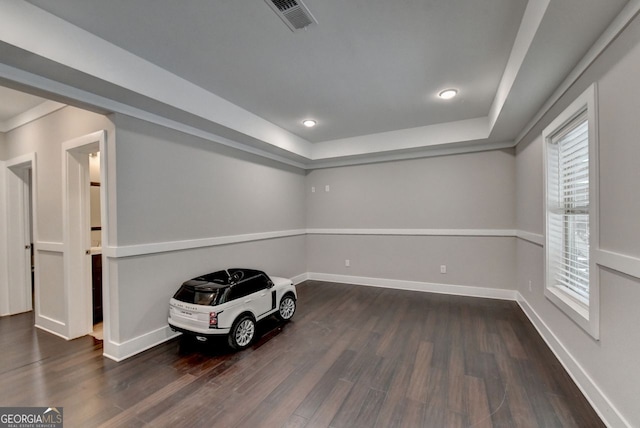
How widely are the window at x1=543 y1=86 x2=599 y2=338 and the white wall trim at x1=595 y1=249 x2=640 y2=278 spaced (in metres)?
0.09

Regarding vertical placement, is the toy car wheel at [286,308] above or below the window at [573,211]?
below

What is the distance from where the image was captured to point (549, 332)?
2.65 metres

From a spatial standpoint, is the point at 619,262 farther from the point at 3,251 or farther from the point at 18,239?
the point at 3,251

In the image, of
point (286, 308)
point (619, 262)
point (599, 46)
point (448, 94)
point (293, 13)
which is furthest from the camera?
point (286, 308)

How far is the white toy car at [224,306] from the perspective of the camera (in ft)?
8.21

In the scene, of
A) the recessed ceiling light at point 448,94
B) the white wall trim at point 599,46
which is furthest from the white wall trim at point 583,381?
the recessed ceiling light at point 448,94

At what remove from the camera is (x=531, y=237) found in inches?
126

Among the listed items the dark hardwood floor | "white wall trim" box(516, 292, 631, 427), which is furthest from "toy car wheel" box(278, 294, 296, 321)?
"white wall trim" box(516, 292, 631, 427)

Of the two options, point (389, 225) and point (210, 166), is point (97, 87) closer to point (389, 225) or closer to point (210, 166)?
point (210, 166)

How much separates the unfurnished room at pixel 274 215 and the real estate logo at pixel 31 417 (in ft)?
0.05

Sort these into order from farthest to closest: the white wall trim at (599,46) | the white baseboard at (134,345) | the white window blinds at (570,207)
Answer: the white baseboard at (134,345), the white window blinds at (570,207), the white wall trim at (599,46)

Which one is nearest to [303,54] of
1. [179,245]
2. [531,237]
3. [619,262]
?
[179,245]

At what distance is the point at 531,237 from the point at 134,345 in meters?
4.43

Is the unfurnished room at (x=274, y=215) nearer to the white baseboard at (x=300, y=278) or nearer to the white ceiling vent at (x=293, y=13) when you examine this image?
the white ceiling vent at (x=293, y=13)
